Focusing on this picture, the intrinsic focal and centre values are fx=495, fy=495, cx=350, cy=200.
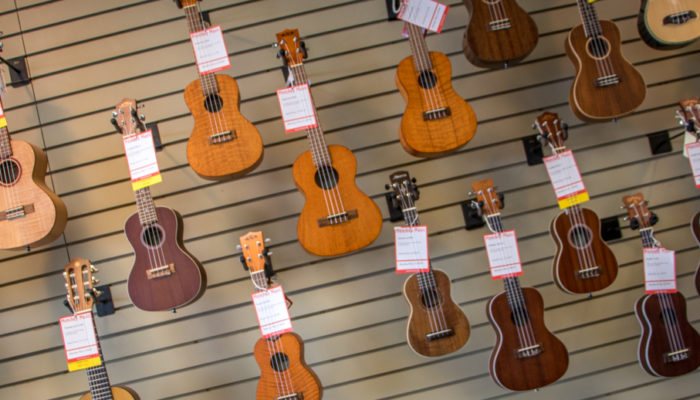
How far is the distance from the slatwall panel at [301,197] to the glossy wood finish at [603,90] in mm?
410

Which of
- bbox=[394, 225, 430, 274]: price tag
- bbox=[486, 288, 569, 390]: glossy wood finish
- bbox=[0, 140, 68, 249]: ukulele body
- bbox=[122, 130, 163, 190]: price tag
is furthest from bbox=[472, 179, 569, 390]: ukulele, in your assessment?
bbox=[0, 140, 68, 249]: ukulele body

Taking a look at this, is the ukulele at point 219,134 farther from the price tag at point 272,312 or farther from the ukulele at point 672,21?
the ukulele at point 672,21

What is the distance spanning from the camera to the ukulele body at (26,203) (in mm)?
2420

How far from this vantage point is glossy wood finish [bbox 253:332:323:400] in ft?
7.47

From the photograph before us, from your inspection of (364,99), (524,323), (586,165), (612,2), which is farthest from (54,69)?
(612,2)

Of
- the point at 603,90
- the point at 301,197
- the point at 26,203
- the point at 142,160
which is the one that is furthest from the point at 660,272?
the point at 26,203

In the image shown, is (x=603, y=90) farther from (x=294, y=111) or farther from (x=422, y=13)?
(x=294, y=111)

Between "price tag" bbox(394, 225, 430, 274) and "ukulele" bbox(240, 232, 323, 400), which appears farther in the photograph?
"price tag" bbox(394, 225, 430, 274)

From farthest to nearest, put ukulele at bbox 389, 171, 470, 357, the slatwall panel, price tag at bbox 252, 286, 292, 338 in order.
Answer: the slatwall panel
ukulele at bbox 389, 171, 470, 357
price tag at bbox 252, 286, 292, 338

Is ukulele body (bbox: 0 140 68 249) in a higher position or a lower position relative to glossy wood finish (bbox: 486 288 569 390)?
higher

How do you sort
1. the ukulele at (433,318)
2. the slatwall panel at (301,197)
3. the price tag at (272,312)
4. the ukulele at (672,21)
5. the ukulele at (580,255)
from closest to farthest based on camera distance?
1. the price tag at (272,312)
2. the ukulele at (433,318)
3. the ukulele at (580,255)
4. the ukulele at (672,21)
5. the slatwall panel at (301,197)

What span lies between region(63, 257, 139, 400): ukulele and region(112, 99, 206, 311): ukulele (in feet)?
0.67

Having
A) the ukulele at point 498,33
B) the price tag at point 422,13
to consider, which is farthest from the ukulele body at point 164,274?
the ukulele at point 498,33

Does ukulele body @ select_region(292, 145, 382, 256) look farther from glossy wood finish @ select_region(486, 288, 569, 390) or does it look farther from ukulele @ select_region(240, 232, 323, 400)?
glossy wood finish @ select_region(486, 288, 569, 390)
